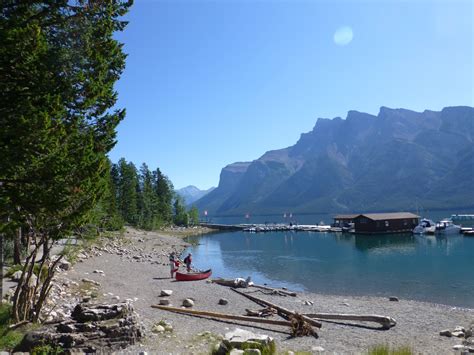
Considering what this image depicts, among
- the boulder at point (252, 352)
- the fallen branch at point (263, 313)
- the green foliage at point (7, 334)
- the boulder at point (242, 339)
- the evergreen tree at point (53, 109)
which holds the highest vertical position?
the evergreen tree at point (53, 109)

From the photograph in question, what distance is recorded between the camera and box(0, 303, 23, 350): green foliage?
13.0m

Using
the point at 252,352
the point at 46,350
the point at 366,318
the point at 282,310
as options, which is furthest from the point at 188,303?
the point at 252,352

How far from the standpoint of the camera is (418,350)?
1722 cm

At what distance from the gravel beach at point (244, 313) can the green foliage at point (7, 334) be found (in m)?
4.17

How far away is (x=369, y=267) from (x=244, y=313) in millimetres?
33926

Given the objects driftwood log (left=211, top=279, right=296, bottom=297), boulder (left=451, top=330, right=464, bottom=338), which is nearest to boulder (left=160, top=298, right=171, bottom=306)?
driftwood log (left=211, top=279, right=296, bottom=297)

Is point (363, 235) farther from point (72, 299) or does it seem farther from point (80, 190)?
point (80, 190)

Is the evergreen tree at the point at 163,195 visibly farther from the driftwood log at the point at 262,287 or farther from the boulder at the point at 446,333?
the boulder at the point at 446,333

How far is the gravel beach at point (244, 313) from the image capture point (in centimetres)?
1619

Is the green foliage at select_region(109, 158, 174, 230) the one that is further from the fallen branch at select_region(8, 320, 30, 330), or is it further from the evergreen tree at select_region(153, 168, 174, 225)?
the fallen branch at select_region(8, 320, 30, 330)

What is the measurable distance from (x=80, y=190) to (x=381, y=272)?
44.0 m

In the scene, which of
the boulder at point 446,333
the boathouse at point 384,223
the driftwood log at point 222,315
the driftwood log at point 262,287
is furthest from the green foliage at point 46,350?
the boathouse at point 384,223

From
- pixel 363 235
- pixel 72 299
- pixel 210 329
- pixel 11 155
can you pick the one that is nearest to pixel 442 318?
pixel 210 329

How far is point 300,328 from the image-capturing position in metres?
18.7
